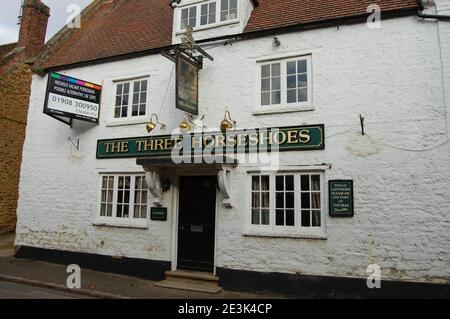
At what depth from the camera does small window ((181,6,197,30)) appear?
9930 mm

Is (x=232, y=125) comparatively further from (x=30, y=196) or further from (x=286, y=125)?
(x=30, y=196)

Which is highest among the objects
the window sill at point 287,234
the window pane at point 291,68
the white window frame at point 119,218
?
the window pane at point 291,68

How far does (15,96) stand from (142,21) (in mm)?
6481

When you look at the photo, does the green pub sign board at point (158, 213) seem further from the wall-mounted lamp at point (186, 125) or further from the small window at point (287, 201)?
the small window at point (287, 201)

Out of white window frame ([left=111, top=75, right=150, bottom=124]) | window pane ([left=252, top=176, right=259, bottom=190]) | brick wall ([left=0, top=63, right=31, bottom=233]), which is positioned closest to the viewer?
window pane ([left=252, top=176, right=259, bottom=190])

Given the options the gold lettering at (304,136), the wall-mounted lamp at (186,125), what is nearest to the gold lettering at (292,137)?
the gold lettering at (304,136)

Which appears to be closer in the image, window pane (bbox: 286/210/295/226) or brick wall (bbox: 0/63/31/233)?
window pane (bbox: 286/210/295/226)

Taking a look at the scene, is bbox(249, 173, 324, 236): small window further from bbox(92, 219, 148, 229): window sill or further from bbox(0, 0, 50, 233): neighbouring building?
bbox(0, 0, 50, 233): neighbouring building

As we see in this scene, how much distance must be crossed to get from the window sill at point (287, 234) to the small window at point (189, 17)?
19.0 ft

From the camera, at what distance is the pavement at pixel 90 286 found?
7.71 metres

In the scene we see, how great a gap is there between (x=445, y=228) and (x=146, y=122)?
24.4 ft

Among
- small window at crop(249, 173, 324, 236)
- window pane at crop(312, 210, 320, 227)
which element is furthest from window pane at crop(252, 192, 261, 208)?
window pane at crop(312, 210, 320, 227)

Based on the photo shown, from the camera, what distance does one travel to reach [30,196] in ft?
37.0

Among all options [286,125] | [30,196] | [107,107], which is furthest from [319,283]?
[30,196]
